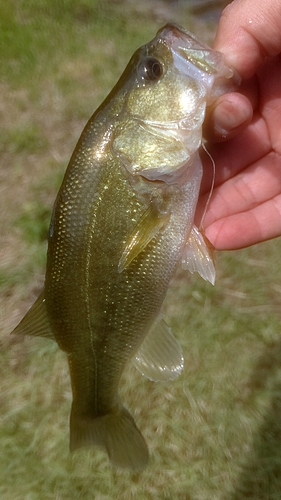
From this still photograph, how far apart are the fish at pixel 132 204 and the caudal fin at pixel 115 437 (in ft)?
0.81

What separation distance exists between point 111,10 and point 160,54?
3.40 metres

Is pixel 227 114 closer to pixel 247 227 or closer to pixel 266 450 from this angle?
pixel 247 227

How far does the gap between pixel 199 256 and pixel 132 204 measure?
27 centimetres

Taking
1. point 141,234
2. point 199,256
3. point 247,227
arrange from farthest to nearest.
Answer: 1. point 247,227
2. point 199,256
3. point 141,234

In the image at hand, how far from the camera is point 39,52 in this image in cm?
364

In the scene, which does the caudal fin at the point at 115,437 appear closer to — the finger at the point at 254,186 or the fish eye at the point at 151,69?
the finger at the point at 254,186

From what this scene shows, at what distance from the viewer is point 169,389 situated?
219cm

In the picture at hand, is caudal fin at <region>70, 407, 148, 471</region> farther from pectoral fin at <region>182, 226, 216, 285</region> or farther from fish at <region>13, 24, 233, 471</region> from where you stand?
pectoral fin at <region>182, 226, 216, 285</region>

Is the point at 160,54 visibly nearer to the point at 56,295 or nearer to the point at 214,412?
the point at 56,295

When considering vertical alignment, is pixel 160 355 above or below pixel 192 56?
below

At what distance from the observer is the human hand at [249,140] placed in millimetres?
1365

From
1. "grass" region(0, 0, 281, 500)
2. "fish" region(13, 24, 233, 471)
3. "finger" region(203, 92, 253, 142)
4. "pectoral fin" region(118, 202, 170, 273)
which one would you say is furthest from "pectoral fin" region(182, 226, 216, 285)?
"grass" region(0, 0, 281, 500)

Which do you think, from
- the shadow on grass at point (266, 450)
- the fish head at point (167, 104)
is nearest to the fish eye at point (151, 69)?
the fish head at point (167, 104)

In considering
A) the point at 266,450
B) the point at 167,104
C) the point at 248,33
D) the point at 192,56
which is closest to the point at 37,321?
the point at 167,104
